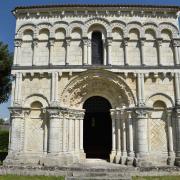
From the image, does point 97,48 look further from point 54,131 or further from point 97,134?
point 97,134

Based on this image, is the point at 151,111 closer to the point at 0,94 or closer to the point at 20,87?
the point at 20,87

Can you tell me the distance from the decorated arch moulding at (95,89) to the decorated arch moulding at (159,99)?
94 centimetres

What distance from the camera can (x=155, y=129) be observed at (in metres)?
15.5

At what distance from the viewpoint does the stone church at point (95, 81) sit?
49.7ft

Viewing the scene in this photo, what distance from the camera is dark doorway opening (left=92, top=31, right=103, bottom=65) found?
16.6 meters

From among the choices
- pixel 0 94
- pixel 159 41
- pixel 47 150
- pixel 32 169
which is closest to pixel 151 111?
pixel 159 41

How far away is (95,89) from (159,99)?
13.3ft

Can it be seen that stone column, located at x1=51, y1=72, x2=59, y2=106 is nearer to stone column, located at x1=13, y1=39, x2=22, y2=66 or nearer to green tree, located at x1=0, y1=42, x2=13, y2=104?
stone column, located at x1=13, y1=39, x2=22, y2=66

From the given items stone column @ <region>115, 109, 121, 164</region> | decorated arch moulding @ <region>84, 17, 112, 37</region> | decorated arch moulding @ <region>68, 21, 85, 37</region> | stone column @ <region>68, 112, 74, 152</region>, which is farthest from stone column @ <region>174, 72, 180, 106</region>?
decorated arch moulding @ <region>68, 21, 85, 37</region>

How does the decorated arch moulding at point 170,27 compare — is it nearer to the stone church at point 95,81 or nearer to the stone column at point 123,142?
the stone church at point 95,81

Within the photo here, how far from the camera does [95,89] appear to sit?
1650cm

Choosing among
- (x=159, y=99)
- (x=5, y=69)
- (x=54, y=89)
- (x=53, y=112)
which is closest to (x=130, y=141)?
(x=159, y=99)

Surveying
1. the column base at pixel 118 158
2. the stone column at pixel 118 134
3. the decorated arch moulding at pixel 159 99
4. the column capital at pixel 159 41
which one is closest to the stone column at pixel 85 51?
the stone column at pixel 118 134

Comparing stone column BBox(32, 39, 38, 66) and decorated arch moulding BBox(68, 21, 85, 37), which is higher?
decorated arch moulding BBox(68, 21, 85, 37)
